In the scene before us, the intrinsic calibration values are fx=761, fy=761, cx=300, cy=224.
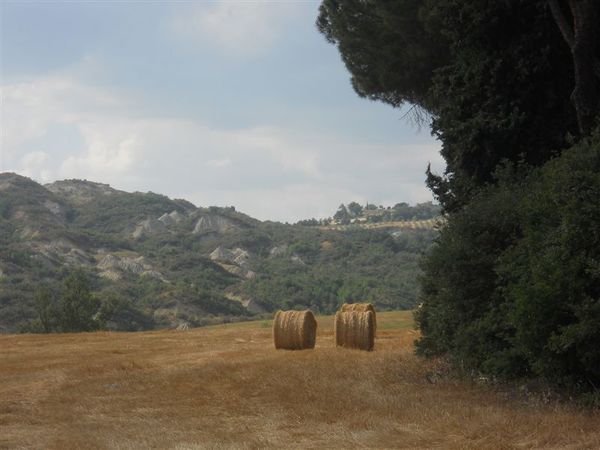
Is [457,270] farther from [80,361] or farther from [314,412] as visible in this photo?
[80,361]

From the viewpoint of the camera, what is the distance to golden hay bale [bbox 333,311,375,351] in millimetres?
23047

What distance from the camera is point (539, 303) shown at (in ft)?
38.8

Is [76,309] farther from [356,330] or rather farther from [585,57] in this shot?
[585,57]

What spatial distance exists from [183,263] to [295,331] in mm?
113241

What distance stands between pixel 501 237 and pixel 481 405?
11.9ft

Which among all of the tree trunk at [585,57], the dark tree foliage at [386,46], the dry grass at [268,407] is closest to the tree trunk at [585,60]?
the tree trunk at [585,57]

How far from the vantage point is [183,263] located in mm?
135500

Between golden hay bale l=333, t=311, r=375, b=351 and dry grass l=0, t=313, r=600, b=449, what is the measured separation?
159 centimetres

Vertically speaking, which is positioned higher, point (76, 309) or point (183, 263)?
point (183, 263)

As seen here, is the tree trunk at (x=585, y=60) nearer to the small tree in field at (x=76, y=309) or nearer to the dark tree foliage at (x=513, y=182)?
the dark tree foliage at (x=513, y=182)

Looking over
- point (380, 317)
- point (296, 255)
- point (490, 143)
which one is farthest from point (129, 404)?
point (296, 255)

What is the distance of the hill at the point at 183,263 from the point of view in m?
92.4

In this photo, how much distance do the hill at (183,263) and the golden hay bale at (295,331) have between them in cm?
4639

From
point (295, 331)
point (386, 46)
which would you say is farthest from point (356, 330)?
point (386, 46)
